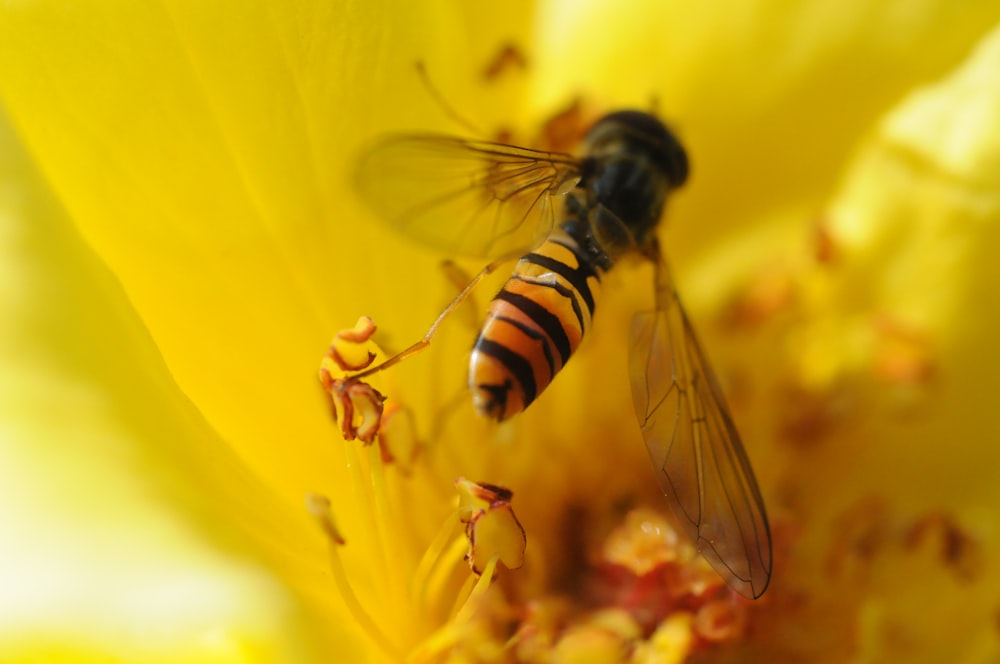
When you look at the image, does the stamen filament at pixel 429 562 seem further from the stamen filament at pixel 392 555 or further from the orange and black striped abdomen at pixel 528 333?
the orange and black striped abdomen at pixel 528 333

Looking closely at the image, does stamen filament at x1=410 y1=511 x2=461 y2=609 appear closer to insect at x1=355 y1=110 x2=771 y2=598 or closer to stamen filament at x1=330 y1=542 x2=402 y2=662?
stamen filament at x1=330 y1=542 x2=402 y2=662

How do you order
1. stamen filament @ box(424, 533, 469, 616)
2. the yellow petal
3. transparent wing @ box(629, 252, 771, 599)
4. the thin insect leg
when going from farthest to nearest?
stamen filament @ box(424, 533, 469, 616) < the thin insect leg < transparent wing @ box(629, 252, 771, 599) < the yellow petal

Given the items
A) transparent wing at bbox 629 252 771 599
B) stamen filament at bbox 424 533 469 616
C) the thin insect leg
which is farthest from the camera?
stamen filament at bbox 424 533 469 616

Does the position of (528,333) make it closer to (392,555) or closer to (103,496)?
(392,555)

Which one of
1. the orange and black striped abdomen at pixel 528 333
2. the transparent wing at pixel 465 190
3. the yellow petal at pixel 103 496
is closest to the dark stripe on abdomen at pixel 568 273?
the orange and black striped abdomen at pixel 528 333

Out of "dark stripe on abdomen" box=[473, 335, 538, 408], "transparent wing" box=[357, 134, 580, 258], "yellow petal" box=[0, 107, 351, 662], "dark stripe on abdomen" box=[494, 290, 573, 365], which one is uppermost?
"transparent wing" box=[357, 134, 580, 258]

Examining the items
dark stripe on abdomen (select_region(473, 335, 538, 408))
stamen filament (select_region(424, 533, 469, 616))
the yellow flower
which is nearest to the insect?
dark stripe on abdomen (select_region(473, 335, 538, 408))

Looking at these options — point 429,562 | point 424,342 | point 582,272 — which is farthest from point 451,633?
point 582,272

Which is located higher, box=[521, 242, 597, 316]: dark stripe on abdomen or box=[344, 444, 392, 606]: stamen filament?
box=[521, 242, 597, 316]: dark stripe on abdomen
